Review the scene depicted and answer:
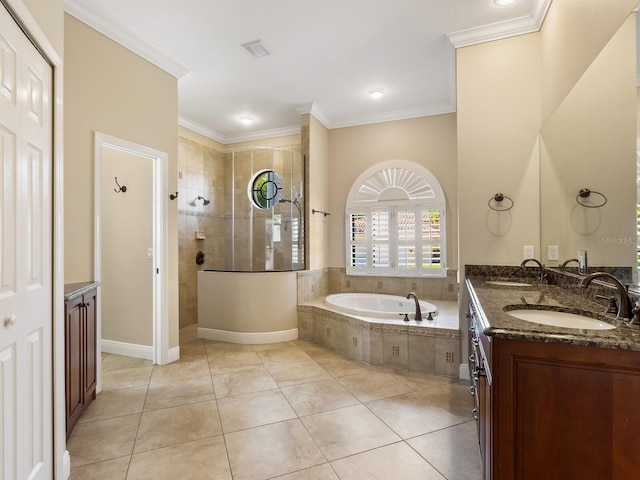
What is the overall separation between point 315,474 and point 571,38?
9.66ft

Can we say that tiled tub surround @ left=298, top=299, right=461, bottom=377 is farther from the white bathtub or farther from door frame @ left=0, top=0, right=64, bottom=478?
door frame @ left=0, top=0, right=64, bottom=478

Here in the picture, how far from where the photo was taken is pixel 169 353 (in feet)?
10.9

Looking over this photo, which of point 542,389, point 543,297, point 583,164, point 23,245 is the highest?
point 583,164

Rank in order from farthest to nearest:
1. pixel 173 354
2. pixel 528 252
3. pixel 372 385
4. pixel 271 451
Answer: pixel 173 354, pixel 372 385, pixel 528 252, pixel 271 451

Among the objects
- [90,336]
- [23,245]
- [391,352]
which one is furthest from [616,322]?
[90,336]

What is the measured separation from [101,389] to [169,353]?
665mm

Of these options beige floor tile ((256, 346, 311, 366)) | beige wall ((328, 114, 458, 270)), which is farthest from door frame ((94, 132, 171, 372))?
beige wall ((328, 114, 458, 270))

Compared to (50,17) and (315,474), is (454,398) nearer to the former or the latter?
(315,474)

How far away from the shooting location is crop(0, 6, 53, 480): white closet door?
121cm

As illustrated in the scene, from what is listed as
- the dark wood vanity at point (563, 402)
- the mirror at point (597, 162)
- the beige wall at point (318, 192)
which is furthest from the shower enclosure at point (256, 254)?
the dark wood vanity at point (563, 402)

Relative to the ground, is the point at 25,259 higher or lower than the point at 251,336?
higher

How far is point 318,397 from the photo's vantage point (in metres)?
2.59

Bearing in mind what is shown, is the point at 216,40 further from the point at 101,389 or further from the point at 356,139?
the point at 101,389

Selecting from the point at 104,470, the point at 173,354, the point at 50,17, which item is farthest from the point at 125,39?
the point at 104,470
